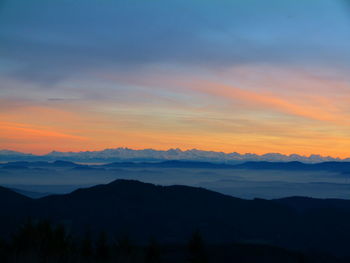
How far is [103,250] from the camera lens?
37.6 m

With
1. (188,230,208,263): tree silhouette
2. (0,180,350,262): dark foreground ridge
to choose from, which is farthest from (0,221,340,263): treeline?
(0,180,350,262): dark foreground ridge

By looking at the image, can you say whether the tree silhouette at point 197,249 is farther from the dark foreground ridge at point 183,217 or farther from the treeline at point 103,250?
the dark foreground ridge at point 183,217

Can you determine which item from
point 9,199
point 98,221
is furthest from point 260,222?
point 9,199

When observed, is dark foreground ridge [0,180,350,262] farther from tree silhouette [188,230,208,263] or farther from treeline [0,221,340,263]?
tree silhouette [188,230,208,263]

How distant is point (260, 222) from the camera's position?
6437 inches

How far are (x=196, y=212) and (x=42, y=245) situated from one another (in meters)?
147

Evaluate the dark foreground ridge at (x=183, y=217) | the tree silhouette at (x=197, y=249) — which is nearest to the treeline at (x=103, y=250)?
the tree silhouette at (x=197, y=249)

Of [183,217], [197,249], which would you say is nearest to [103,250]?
[197,249]

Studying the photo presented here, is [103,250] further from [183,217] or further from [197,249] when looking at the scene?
[183,217]

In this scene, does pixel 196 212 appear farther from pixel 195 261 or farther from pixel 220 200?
pixel 195 261

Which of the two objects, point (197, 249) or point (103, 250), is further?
point (103, 250)

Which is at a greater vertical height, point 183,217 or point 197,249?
point 197,249

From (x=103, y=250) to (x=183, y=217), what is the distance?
130 meters

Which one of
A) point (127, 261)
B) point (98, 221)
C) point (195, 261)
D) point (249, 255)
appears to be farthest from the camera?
→ point (98, 221)
